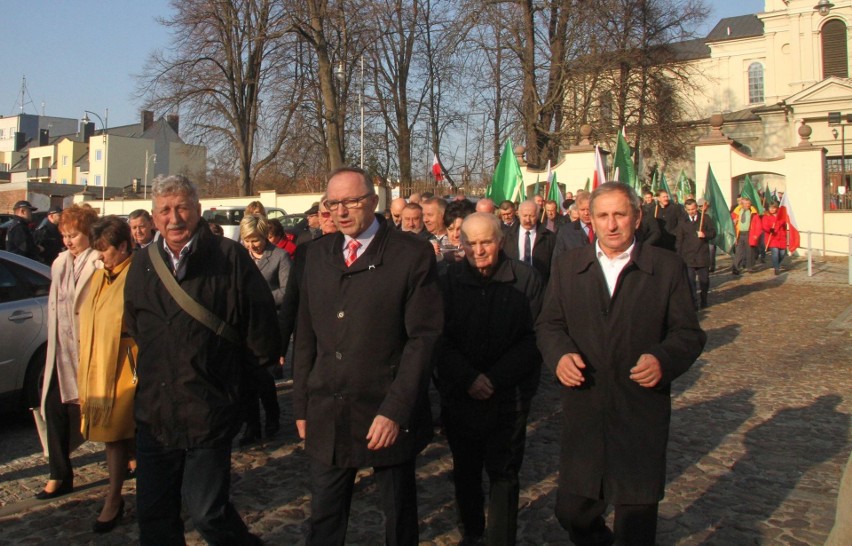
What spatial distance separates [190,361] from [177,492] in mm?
651

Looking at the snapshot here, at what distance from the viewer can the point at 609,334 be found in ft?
10.8

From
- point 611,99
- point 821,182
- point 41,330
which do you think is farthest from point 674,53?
point 41,330

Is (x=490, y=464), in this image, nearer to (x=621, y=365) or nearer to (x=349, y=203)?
(x=621, y=365)

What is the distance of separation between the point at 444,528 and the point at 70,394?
2.51 m

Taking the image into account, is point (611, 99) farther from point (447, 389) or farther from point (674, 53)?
point (447, 389)

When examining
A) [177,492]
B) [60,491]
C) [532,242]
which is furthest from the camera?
[532,242]

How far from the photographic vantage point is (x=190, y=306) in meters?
3.47

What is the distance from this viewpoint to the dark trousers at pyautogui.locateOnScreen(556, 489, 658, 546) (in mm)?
3260

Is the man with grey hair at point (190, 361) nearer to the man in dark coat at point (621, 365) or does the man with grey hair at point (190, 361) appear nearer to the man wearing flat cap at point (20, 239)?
the man in dark coat at point (621, 365)

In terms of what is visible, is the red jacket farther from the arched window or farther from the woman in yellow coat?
the arched window

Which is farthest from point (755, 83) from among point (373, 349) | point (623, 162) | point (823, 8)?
point (373, 349)

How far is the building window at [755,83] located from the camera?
2409 inches

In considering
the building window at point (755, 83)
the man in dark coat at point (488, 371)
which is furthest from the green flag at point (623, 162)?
the building window at point (755, 83)

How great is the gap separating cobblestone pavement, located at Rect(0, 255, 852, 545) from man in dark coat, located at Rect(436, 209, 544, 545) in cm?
60
